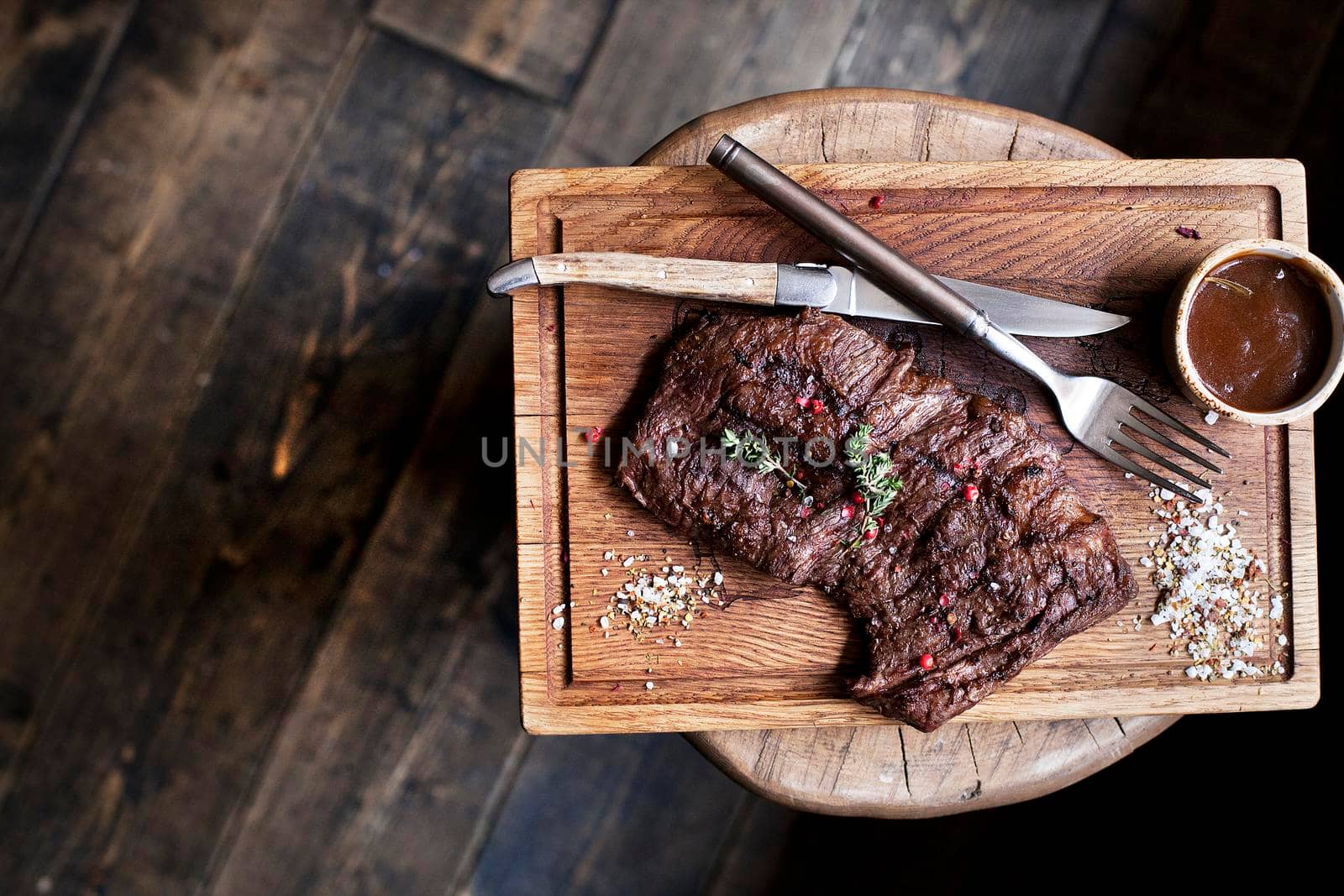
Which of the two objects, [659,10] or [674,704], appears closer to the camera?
[674,704]

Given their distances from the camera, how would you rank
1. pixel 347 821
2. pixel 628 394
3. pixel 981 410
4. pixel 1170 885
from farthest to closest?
pixel 347 821 < pixel 1170 885 < pixel 628 394 < pixel 981 410

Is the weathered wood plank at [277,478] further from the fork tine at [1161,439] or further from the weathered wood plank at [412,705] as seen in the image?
the fork tine at [1161,439]

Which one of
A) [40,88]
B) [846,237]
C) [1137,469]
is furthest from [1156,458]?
[40,88]

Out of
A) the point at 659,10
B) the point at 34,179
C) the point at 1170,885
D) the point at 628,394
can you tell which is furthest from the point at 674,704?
the point at 34,179

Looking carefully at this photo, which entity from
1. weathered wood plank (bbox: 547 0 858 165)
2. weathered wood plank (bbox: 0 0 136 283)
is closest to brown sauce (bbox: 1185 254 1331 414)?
weathered wood plank (bbox: 547 0 858 165)

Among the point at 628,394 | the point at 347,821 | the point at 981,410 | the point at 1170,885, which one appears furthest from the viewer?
the point at 347,821

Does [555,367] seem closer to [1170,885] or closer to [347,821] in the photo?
[347,821]

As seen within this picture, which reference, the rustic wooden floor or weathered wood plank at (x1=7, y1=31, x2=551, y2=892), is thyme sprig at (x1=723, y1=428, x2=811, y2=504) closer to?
the rustic wooden floor

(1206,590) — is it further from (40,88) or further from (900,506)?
(40,88)
